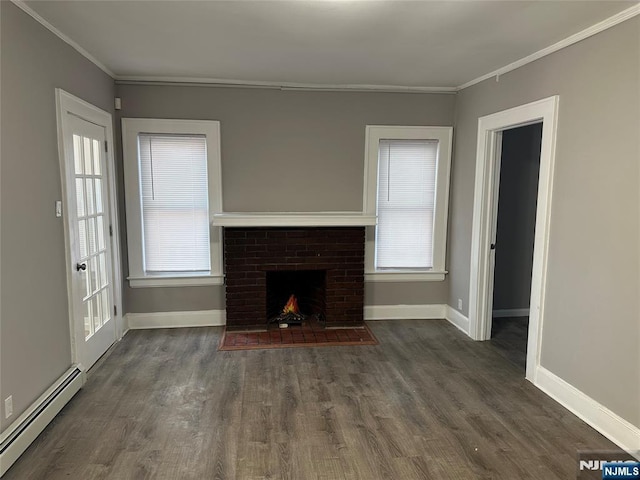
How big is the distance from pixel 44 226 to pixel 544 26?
336 centimetres

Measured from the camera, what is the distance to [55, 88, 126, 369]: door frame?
9.31 ft

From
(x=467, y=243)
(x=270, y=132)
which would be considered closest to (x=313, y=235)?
(x=270, y=132)

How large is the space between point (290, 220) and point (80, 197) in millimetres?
1755

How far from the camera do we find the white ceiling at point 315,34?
7.80ft

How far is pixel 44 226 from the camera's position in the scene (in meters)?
2.62

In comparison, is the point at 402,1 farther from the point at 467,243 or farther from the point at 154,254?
the point at 154,254

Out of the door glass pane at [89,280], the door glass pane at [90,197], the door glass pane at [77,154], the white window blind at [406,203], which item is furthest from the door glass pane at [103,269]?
the white window blind at [406,203]

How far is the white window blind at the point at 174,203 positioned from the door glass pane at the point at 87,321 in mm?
968

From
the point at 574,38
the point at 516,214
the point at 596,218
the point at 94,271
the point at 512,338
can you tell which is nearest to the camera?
the point at 596,218

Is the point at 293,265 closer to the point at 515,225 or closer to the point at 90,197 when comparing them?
the point at 90,197

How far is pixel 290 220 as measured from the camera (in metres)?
4.03

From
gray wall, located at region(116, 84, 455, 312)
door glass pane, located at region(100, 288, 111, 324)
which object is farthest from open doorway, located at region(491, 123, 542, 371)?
door glass pane, located at region(100, 288, 111, 324)

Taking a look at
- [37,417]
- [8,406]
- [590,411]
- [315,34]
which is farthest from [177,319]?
[590,411]

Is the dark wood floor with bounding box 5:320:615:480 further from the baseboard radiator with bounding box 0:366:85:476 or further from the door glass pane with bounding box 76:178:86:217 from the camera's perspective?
the door glass pane with bounding box 76:178:86:217
